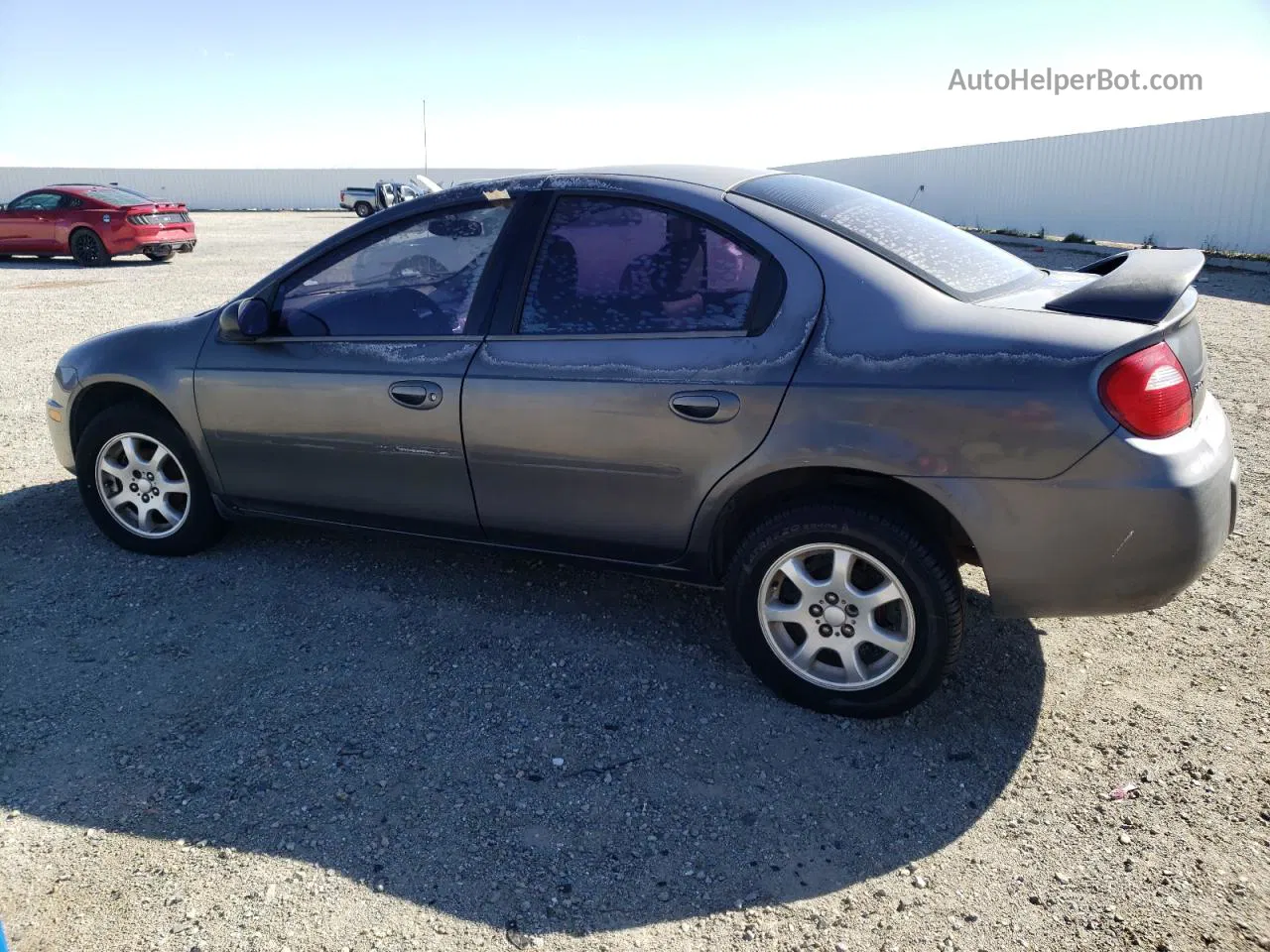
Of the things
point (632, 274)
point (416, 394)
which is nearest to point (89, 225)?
point (416, 394)

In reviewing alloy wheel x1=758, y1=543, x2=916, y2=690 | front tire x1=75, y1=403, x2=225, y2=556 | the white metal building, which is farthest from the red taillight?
the white metal building

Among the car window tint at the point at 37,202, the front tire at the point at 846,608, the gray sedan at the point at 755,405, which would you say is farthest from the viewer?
the car window tint at the point at 37,202

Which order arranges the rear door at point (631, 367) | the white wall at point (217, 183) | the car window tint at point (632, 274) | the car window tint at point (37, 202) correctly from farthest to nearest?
the white wall at point (217, 183) < the car window tint at point (37, 202) < the car window tint at point (632, 274) < the rear door at point (631, 367)

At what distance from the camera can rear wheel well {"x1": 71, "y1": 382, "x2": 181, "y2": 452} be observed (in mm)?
4203

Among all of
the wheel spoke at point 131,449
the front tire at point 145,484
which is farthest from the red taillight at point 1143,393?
the wheel spoke at point 131,449

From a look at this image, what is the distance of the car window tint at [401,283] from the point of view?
348 centimetres

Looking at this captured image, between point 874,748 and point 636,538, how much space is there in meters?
1.02

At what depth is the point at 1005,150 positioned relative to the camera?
2822 centimetres

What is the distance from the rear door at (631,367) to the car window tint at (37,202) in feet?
63.2

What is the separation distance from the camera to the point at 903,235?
319 cm

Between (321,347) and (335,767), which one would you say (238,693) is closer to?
(335,767)

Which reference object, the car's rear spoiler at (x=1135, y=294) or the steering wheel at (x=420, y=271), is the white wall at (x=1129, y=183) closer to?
the car's rear spoiler at (x=1135, y=294)

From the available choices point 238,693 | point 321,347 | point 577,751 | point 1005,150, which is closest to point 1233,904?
point 577,751

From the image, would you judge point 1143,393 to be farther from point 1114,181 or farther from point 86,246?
point 1114,181
